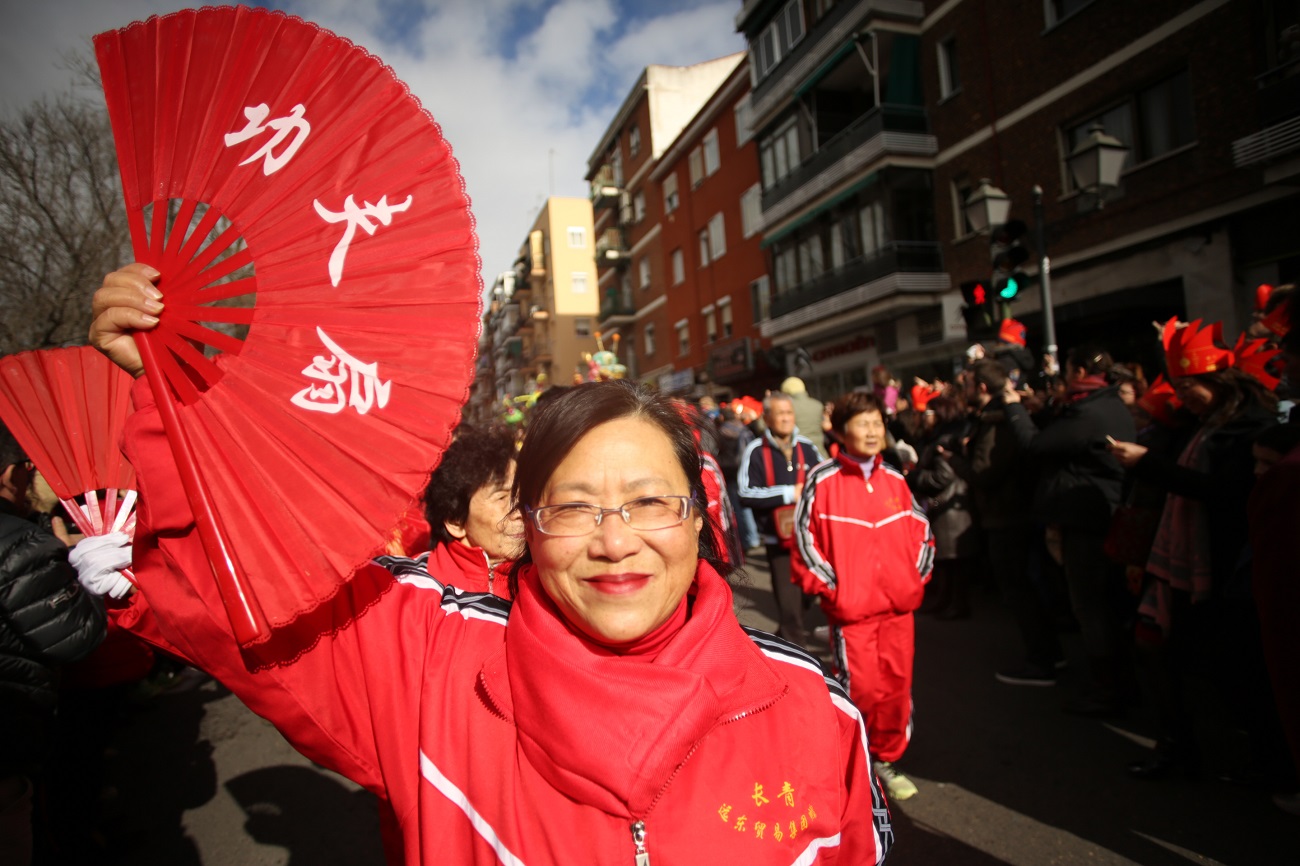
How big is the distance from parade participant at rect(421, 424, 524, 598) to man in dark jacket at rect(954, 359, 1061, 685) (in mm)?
4125

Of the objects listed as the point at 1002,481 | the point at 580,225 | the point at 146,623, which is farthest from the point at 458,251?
the point at 580,225

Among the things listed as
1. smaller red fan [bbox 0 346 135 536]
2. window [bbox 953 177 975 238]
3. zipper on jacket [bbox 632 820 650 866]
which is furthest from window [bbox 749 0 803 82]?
zipper on jacket [bbox 632 820 650 866]

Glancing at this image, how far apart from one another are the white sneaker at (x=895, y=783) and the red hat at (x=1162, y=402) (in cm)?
266

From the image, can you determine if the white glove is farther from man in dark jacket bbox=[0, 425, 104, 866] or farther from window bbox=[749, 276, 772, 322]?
window bbox=[749, 276, 772, 322]

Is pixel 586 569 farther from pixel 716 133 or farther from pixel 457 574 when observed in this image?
pixel 716 133

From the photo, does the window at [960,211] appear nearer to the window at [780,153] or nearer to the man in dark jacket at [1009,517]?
the window at [780,153]

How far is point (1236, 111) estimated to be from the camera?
1084 centimetres

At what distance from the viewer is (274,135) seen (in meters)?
1.27

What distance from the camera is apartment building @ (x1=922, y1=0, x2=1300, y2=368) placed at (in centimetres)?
1041

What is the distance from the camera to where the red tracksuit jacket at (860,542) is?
377 centimetres

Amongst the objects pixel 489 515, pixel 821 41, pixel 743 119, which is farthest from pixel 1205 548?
pixel 743 119

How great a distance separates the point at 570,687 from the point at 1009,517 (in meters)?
5.03

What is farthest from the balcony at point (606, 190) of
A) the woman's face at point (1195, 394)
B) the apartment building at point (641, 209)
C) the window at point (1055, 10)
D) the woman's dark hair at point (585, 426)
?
the woman's dark hair at point (585, 426)

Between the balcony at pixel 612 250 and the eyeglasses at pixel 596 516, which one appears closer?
the eyeglasses at pixel 596 516
